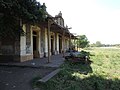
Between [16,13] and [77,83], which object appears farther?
[16,13]

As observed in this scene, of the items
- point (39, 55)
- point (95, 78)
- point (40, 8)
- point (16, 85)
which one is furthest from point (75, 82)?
point (39, 55)

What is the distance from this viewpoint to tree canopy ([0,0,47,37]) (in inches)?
394

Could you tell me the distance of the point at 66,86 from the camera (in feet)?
29.1

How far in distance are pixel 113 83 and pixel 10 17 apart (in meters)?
5.50

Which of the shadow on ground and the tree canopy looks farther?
the tree canopy

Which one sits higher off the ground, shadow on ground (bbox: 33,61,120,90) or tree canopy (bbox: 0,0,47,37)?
tree canopy (bbox: 0,0,47,37)

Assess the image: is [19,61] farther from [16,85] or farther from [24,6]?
[16,85]

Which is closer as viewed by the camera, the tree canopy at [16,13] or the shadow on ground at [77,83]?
the shadow on ground at [77,83]

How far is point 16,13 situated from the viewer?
10680mm

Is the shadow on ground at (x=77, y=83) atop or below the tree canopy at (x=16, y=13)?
below

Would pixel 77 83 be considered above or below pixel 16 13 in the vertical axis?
below

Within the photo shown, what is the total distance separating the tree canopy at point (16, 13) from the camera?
10016 millimetres

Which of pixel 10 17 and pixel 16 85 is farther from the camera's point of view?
pixel 10 17

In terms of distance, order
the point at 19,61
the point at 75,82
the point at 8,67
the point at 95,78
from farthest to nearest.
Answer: the point at 19,61 → the point at 8,67 → the point at 95,78 → the point at 75,82
